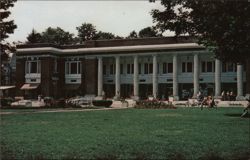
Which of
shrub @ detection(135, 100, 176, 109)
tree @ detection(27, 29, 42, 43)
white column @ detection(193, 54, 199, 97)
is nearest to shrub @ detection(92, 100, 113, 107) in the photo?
shrub @ detection(135, 100, 176, 109)

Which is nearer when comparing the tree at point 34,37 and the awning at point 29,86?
the awning at point 29,86

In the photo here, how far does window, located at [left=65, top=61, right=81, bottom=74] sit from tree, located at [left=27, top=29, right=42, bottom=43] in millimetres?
26929

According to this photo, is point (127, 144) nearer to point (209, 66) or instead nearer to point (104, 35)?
point (209, 66)

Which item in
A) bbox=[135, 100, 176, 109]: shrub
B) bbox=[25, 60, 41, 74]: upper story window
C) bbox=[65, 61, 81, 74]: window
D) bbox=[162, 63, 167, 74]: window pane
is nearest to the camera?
bbox=[135, 100, 176, 109]: shrub

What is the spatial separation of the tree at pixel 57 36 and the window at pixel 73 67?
2935 centimetres

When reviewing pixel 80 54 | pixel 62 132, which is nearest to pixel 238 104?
pixel 80 54

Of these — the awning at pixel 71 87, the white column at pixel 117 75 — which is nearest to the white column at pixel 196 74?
the white column at pixel 117 75

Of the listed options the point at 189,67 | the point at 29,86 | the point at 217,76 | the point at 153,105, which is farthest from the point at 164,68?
the point at 153,105

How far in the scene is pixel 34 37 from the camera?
9669 cm

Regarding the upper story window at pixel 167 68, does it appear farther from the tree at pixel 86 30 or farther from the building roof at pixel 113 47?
the tree at pixel 86 30

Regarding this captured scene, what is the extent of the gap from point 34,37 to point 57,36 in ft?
18.0

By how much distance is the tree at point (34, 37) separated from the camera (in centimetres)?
9556

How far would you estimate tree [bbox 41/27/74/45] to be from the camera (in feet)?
324

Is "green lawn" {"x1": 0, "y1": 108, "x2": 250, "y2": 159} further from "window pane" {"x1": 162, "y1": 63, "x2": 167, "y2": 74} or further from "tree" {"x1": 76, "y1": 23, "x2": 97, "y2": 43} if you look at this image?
"tree" {"x1": 76, "y1": 23, "x2": 97, "y2": 43}
